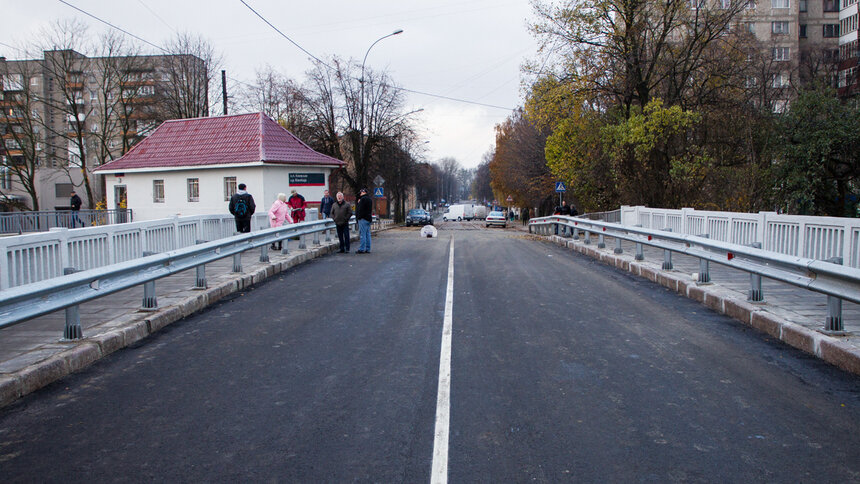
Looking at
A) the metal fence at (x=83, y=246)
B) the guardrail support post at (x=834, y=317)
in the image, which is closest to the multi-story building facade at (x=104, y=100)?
the metal fence at (x=83, y=246)

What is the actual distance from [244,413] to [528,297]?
18.7 ft

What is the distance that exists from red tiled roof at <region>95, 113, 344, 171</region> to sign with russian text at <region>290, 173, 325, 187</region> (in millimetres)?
545

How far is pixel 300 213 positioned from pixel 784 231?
13024 millimetres

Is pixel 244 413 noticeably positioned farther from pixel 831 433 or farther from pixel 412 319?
pixel 831 433

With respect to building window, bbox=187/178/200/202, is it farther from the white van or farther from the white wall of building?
Result: the white van

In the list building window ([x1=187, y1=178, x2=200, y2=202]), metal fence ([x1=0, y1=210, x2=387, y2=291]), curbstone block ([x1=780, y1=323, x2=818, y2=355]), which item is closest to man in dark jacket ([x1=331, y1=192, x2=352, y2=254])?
metal fence ([x1=0, y1=210, x2=387, y2=291])

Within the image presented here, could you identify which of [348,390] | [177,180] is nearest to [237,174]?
[177,180]

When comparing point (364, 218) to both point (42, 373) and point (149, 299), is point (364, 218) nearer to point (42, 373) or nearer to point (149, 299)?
point (149, 299)

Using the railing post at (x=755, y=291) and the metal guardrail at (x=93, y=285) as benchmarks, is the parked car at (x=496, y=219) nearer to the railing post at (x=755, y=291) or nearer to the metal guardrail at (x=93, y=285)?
the metal guardrail at (x=93, y=285)

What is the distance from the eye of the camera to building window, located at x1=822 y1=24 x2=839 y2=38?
59497 mm

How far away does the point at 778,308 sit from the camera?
24.2 ft

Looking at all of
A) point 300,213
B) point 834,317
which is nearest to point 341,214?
point 300,213

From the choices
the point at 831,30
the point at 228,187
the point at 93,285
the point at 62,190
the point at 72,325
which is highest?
the point at 831,30

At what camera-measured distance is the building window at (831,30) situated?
195ft
